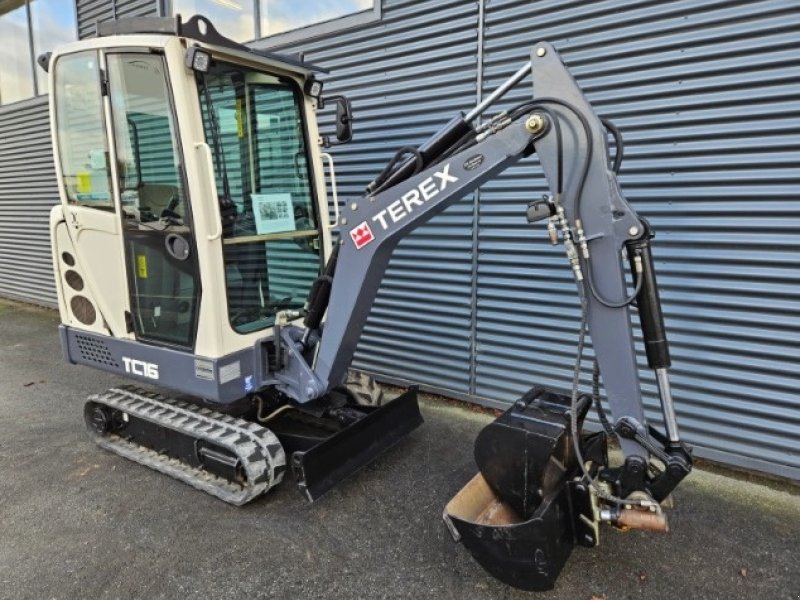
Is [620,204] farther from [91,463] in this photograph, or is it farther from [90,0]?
[90,0]

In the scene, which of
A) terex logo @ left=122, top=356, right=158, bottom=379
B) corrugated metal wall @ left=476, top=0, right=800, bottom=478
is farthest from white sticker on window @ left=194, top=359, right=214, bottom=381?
corrugated metal wall @ left=476, top=0, right=800, bottom=478

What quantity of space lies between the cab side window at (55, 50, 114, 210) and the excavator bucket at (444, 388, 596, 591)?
277 cm

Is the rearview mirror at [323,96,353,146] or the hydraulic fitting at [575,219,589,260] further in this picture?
the rearview mirror at [323,96,353,146]

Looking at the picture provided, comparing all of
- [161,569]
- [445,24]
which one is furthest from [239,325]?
[445,24]

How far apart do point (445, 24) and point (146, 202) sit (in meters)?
2.81

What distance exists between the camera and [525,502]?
2.38m

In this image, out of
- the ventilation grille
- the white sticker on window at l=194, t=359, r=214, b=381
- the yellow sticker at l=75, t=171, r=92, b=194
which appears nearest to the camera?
the white sticker on window at l=194, t=359, r=214, b=381

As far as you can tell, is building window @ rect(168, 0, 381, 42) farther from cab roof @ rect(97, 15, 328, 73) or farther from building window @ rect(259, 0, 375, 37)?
cab roof @ rect(97, 15, 328, 73)

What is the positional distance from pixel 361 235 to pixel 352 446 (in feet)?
4.32

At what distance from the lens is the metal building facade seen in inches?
126

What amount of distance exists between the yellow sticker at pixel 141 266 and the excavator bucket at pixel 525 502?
2.34 m

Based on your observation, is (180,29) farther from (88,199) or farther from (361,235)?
(361,235)

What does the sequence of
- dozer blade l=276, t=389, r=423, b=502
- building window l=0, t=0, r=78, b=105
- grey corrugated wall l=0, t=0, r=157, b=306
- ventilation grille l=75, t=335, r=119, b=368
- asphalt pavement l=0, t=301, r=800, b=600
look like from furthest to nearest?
grey corrugated wall l=0, t=0, r=157, b=306 < building window l=0, t=0, r=78, b=105 < ventilation grille l=75, t=335, r=119, b=368 < dozer blade l=276, t=389, r=423, b=502 < asphalt pavement l=0, t=301, r=800, b=600

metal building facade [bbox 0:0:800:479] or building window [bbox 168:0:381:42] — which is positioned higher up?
building window [bbox 168:0:381:42]
